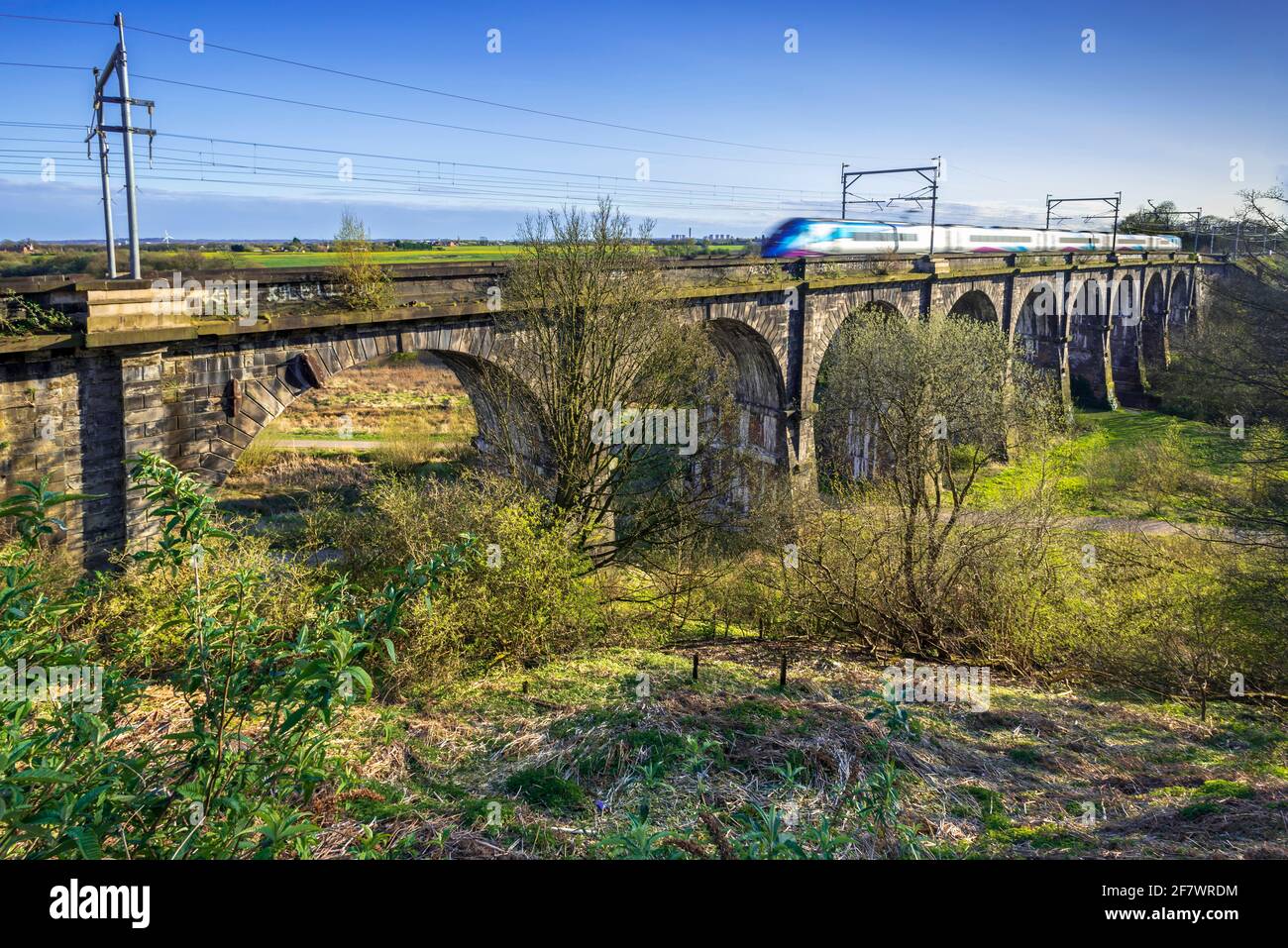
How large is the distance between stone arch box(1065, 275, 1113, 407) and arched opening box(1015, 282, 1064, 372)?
196 inches

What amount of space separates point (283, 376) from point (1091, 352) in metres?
46.6

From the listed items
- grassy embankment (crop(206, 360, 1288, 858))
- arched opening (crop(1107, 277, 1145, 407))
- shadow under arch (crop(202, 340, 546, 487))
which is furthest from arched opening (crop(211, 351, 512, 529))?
arched opening (crop(1107, 277, 1145, 407))

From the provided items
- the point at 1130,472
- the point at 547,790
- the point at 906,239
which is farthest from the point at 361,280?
the point at 906,239

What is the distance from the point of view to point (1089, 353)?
47.3 meters

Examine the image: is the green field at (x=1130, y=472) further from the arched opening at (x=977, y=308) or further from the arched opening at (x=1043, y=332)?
the arched opening at (x=977, y=308)

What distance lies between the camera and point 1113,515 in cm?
2430

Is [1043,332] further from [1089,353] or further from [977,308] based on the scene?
[977,308]

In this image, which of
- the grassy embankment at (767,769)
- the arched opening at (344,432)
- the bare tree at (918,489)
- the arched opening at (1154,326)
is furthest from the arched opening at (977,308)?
the grassy embankment at (767,769)

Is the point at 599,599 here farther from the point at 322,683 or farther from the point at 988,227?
the point at 988,227

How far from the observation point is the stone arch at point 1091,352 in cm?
4534
